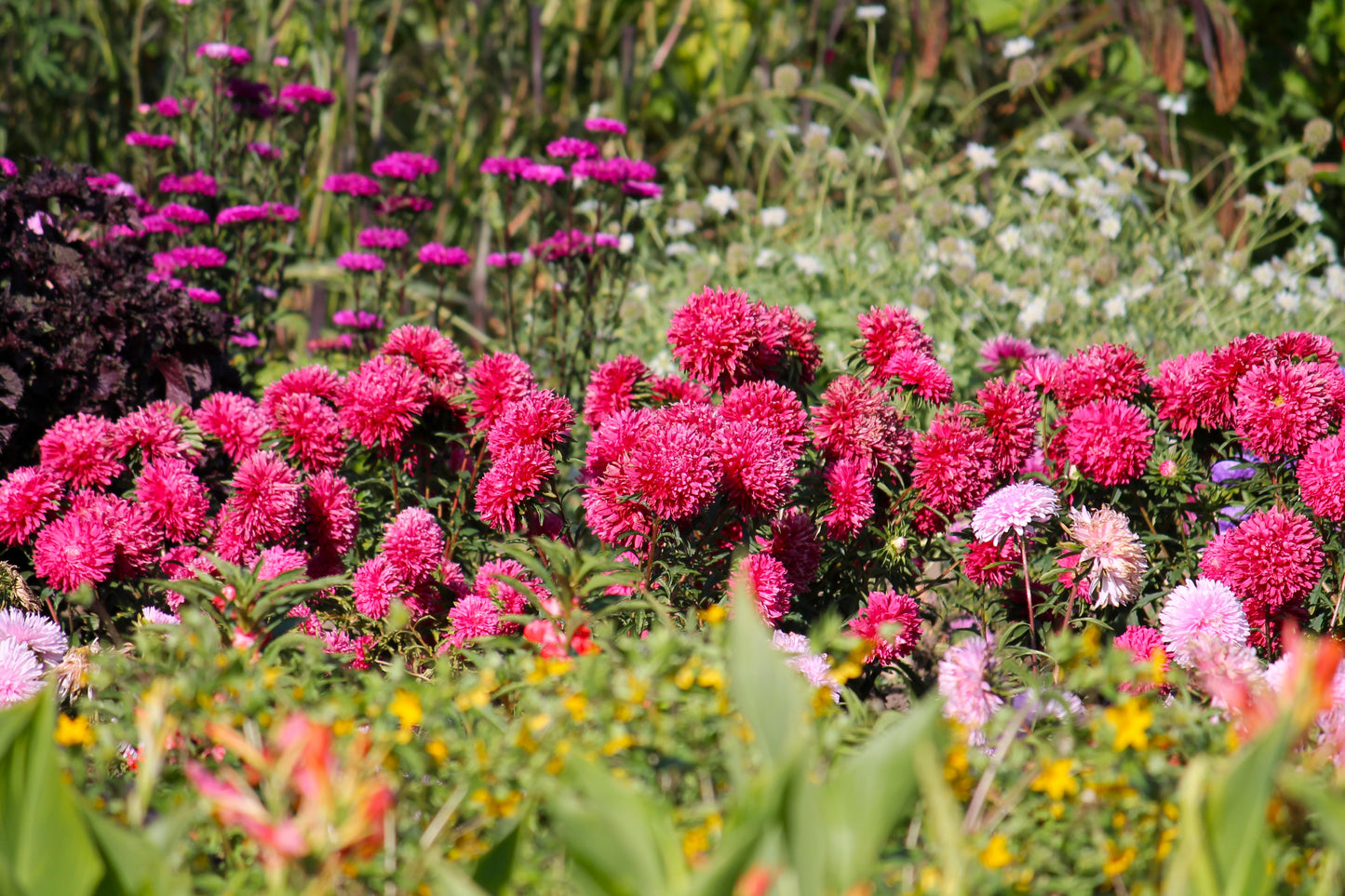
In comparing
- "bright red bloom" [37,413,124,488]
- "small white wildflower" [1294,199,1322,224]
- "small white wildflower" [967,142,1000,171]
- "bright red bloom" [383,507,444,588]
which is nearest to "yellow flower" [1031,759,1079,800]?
"bright red bloom" [383,507,444,588]

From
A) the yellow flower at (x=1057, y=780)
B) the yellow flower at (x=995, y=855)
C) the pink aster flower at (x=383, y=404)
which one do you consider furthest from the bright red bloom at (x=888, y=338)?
the yellow flower at (x=995, y=855)

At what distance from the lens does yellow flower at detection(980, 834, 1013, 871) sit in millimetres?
1092

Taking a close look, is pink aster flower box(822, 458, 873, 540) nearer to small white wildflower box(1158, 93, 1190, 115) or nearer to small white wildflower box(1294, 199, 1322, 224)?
small white wildflower box(1294, 199, 1322, 224)

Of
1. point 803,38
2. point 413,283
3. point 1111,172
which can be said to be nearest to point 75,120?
point 413,283

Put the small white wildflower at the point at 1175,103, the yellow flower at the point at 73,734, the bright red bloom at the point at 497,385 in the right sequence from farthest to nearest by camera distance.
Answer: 1. the small white wildflower at the point at 1175,103
2. the bright red bloom at the point at 497,385
3. the yellow flower at the point at 73,734

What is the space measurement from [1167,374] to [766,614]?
0.88 meters

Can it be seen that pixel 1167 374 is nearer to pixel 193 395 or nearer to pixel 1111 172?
pixel 193 395

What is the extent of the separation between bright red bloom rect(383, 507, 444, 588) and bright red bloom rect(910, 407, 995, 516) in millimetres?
852

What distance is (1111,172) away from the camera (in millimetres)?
4453

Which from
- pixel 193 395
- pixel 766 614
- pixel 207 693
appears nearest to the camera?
pixel 207 693

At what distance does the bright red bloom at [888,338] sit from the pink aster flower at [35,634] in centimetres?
147

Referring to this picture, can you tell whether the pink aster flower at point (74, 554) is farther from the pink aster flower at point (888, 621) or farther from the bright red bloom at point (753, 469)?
the pink aster flower at point (888, 621)

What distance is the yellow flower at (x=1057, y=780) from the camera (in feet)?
3.77

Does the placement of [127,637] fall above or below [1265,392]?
below
